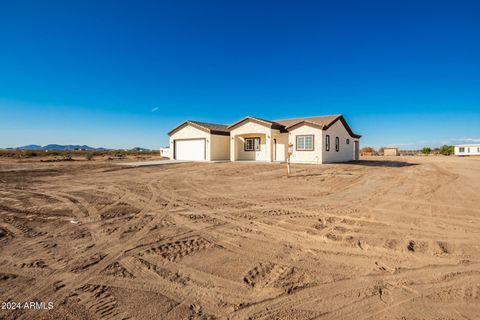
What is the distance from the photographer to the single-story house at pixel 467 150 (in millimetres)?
49906

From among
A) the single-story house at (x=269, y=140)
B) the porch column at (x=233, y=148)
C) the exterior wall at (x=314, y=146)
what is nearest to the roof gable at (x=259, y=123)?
the single-story house at (x=269, y=140)

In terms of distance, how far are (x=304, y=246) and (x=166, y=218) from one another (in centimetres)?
304

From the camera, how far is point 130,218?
211 inches

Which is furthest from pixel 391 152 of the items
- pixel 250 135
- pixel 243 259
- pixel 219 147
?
pixel 243 259

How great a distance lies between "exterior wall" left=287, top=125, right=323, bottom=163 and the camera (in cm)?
1975

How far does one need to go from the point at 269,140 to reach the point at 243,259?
18.7 meters

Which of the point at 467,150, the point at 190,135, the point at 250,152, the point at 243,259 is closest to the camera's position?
the point at 243,259

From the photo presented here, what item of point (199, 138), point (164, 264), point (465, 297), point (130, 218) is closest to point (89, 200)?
point (130, 218)

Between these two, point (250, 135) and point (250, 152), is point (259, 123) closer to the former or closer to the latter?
point (250, 135)

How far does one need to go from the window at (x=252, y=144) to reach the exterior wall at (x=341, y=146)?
20.0 feet

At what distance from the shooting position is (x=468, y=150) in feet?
168

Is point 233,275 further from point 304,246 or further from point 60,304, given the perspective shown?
point 60,304

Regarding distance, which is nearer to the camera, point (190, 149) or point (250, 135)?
point (250, 135)

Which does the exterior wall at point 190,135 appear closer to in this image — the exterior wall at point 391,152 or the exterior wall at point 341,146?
the exterior wall at point 341,146
